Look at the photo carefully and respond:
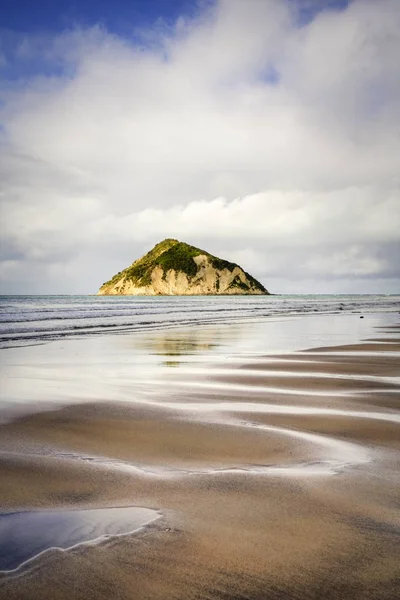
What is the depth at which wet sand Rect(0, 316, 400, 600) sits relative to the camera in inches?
93.9

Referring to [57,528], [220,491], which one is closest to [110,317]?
[220,491]

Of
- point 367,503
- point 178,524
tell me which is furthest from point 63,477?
point 367,503

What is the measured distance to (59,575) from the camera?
7.93ft

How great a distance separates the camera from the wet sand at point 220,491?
2.38 meters

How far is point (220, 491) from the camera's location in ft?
11.7

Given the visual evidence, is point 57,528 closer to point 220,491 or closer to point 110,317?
point 220,491

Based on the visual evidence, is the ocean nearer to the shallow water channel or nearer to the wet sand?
the wet sand

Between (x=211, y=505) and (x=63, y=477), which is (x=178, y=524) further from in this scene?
(x=63, y=477)

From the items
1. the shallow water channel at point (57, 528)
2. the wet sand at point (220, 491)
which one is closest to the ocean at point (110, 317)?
the wet sand at point (220, 491)

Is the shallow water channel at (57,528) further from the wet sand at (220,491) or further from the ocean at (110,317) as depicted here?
the ocean at (110,317)

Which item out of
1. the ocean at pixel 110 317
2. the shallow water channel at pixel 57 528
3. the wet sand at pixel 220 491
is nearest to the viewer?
the wet sand at pixel 220 491

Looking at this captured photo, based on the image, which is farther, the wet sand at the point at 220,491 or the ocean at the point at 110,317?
the ocean at the point at 110,317

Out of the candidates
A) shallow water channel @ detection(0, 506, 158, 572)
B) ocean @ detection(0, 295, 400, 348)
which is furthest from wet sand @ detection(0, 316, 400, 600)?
ocean @ detection(0, 295, 400, 348)

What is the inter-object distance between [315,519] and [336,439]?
6.93 feet
